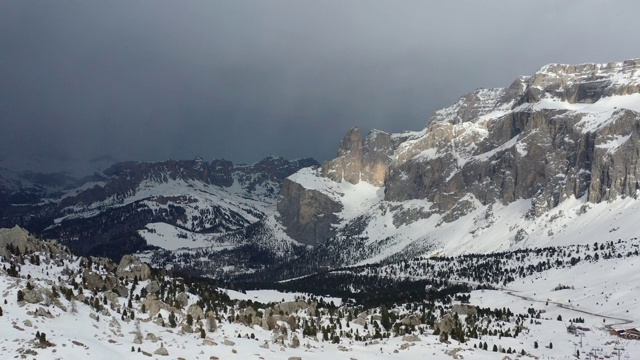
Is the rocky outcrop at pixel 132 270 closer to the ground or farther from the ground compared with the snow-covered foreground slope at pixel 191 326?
farther from the ground

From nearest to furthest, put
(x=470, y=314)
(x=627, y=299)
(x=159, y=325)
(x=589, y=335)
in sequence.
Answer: (x=159, y=325) → (x=589, y=335) → (x=470, y=314) → (x=627, y=299)

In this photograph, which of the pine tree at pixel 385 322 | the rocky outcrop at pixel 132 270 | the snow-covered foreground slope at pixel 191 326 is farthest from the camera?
the rocky outcrop at pixel 132 270

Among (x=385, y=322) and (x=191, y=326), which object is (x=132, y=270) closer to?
(x=191, y=326)

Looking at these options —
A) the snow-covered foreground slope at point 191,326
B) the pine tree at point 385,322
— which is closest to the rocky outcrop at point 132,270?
the snow-covered foreground slope at point 191,326

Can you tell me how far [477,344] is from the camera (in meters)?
126

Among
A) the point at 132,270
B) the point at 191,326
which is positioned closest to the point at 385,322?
the point at 191,326

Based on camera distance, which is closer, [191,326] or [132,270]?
[191,326]

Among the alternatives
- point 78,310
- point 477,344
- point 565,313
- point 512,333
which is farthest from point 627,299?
point 78,310

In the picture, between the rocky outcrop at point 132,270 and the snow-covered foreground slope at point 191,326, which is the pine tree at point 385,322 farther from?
the rocky outcrop at point 132,270

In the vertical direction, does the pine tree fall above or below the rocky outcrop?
below

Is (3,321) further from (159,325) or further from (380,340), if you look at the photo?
(380,340)

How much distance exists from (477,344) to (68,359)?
86449 millimetres

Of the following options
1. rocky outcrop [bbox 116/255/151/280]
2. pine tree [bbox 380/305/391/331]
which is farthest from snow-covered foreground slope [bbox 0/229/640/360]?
pine tree [bbox 380/305/391/331]

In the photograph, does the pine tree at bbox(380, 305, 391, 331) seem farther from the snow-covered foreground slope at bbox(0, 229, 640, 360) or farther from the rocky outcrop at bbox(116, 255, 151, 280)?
the rocky outcrop at bbox(116, 255, 151, 280)
